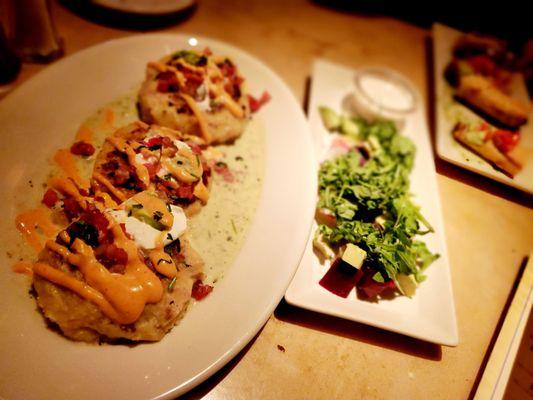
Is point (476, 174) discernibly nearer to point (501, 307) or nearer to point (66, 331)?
point (501, 307)

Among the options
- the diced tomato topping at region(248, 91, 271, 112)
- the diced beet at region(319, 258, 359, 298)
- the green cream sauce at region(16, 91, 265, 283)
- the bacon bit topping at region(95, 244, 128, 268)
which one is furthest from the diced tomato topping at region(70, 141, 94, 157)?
the diced beet at region(319, 258, 359, 298)

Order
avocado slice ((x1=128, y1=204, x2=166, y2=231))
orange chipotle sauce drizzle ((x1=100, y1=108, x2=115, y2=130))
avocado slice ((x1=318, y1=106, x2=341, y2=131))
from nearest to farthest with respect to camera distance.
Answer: avocado slice ((x1=128, y1=204, x2=166, y2=231))
orange chipotle sauce drizzle ((x1=100, y1=108, x2=115, y2=130))
avocado slice ((x1=318, y1=106, x2=341, y2=131))

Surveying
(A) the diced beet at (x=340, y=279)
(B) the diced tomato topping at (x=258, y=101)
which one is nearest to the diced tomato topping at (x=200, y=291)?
(A) the diced beet at (x=340, y=279)

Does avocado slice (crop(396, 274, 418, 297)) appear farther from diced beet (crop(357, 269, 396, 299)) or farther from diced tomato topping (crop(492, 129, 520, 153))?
diced tomato topping (crop(492, 129, 520, 153))

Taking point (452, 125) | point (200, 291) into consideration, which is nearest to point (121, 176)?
point (200, 291)

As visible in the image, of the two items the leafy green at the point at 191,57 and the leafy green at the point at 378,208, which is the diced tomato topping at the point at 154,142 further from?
the leafy green at the point at 378,208

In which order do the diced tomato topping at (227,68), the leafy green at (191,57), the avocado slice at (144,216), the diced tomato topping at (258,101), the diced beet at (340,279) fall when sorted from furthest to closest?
the diced tomato topping at (258,101) → the diced tomato topping at (227,68) → the leafy green at (191,57) → the diced beet at (340,279) → the avocado slice at (144,216)

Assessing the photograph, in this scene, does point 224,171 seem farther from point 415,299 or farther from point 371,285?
point 415,299
